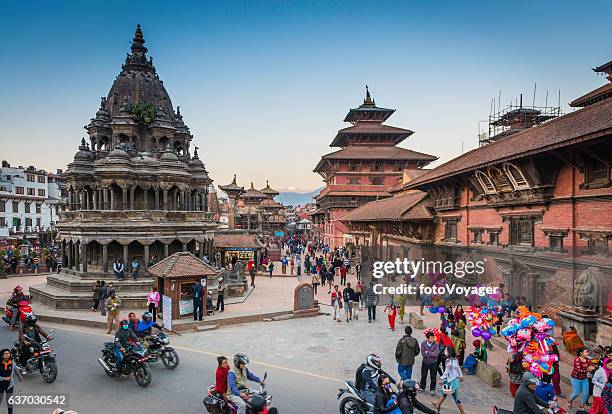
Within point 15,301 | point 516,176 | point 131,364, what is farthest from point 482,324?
point 15,301

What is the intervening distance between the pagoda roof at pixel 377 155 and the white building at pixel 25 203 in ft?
116

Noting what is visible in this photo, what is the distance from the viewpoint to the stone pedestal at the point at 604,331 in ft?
32.2

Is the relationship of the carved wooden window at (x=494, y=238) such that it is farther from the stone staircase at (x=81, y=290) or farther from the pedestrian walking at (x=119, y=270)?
the pedestrian walking at (x=119, y=270)

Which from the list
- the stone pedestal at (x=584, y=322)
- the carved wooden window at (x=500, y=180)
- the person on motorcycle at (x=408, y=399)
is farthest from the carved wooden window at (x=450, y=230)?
the person on motorcycle at (x=408, y=399)

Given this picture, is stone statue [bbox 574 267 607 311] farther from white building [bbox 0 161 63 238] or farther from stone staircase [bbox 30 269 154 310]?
white building [bbox 0 161 63 238]

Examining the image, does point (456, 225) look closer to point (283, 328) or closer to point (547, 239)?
point (547, 239)

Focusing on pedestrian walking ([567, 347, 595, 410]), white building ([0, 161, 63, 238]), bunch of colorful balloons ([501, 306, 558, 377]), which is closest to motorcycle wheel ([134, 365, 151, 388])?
bunch of colorful balloons ([501, 306, 558, 377])

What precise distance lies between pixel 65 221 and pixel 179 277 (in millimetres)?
12170

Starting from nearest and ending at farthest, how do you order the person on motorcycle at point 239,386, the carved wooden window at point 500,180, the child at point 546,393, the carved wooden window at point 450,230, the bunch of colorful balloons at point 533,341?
1. the child at point 546,393
2. the person on motorcycle at point 239,386
3. the bunch of colorful balloons at point 533,341
4. the carved wooden window at point 500,180
5. the carved wooden window at point 450,230

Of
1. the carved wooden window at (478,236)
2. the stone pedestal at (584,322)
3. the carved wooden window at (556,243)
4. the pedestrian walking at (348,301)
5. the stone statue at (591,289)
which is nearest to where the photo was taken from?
the stone statue at (591,289)

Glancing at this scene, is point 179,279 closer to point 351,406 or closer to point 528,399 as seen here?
point 351,406

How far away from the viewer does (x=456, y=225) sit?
20.2 m

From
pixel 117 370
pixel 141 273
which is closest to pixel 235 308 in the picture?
pixel 141 273

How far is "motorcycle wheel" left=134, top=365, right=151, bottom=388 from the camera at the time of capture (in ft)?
32.1
